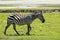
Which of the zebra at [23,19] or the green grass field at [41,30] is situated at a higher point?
the zebra at [23,19]

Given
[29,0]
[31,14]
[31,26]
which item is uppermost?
[29,0]

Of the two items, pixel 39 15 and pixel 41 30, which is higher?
pixel 39 15

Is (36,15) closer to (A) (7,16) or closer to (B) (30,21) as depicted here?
(B) (30,21)

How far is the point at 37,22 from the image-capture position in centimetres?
117

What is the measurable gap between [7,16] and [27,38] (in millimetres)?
269

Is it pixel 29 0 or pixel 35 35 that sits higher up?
pixel 29 0

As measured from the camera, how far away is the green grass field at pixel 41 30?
1146 mm

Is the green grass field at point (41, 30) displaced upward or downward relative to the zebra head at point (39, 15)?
downward

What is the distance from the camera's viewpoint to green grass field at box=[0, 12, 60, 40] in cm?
115

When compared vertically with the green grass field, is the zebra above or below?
above

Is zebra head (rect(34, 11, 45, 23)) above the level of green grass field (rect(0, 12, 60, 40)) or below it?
above

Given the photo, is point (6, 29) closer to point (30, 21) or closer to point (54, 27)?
point (30, 21)

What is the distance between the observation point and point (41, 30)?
115 cm

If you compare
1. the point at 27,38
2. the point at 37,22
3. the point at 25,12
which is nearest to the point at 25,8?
the point at 25,12
